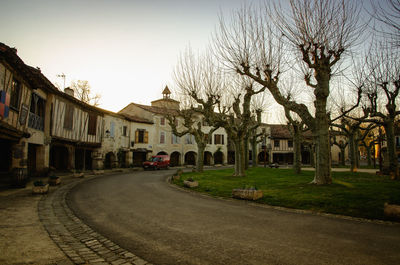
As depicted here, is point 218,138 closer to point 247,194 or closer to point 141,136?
point 141,136

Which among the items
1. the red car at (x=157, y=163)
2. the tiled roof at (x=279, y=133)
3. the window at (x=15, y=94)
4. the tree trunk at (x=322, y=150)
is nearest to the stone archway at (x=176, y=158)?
the red car at (x=157, y=163)

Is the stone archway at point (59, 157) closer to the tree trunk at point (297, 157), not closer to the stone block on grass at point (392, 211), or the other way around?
the tree trunk at point (297, 157)

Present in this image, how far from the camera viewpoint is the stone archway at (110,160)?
91.1 feet

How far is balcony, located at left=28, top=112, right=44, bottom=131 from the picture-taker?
44.9 feet

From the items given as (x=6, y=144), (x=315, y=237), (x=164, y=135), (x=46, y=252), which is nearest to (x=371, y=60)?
(x=315, y=237)

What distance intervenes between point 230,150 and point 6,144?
3602 cm

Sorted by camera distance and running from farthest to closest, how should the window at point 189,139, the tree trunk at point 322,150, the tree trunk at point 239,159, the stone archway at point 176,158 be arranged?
the window at point 189,139 → the stone archway at point 176,158 → the tree trunk at point 239,159 → the tree trunk at point 322,150

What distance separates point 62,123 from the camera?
17.9 m

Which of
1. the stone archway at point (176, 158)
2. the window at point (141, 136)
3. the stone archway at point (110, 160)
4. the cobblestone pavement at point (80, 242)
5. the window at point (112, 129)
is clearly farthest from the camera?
the stone archway at point (176, 158)

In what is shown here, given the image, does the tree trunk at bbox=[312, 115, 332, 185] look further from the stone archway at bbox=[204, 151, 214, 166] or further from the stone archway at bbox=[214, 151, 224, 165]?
the stone archway at bbox=[214, 151, 224, 165]

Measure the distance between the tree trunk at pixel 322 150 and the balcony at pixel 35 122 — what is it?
602 inches

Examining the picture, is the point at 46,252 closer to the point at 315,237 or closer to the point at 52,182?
the point at 315,237

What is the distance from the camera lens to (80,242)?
4.41 m

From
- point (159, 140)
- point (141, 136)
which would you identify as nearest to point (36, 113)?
point (141, 136)
